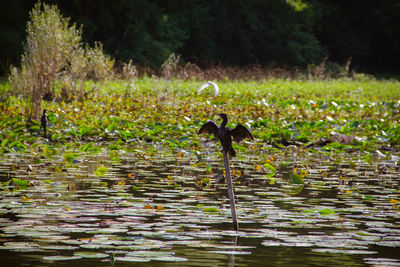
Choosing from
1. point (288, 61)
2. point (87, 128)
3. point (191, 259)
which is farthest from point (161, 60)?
point (191, 259)

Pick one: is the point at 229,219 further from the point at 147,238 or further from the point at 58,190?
the point at 58,190

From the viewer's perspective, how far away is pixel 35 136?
9938 millimetres

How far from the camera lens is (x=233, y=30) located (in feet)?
138

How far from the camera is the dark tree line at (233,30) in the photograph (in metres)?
32.5

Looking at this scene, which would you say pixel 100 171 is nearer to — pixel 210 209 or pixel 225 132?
pixel 210 209

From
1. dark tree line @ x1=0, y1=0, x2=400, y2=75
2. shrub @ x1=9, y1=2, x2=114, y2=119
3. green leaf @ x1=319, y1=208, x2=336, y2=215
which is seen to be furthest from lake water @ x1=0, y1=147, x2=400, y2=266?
dark tree line @ x1=0, y1=0, x2=400, y2=75

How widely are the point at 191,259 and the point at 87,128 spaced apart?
22.6ft

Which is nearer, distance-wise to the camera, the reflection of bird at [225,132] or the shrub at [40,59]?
the reflection of bird at [225,132]

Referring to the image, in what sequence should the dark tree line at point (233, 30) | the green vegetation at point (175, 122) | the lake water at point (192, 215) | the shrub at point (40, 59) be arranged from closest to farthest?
the lake water at point (192, 215) < the green vegetation at point (175, 122) < the shrub at point (40, 59) < the dark tree line at point (233, 30)

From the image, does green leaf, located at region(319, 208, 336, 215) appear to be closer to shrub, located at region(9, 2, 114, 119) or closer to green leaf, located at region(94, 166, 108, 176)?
green leaf, located at region(94, 166, 108, 176)

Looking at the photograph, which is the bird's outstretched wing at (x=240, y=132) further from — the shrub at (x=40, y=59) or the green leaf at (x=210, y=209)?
the shrub at (x=40, y=59)

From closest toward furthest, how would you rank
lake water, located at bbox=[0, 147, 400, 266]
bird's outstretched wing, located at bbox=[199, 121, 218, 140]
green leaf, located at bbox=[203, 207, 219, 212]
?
lake water, located at bbox=[0, 147, 400, 266], bird's outstretched wing, located at bbox=[199, 121, 218, 140], green leaf, located at bbox=[203, 207, 219, 212]

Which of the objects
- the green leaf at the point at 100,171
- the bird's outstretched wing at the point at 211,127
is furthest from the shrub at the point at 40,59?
the bird's outstretched wing at the point at 211,127

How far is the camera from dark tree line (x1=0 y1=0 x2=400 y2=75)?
1278 inches
